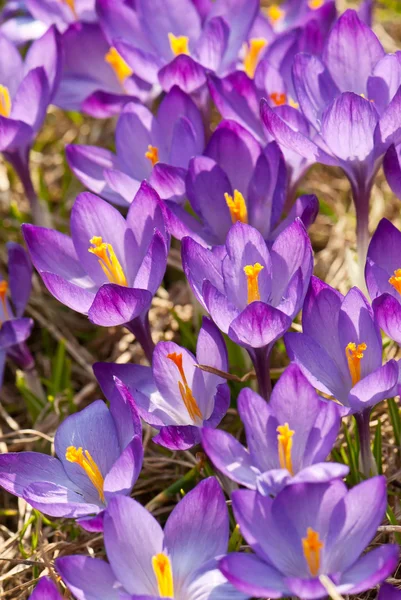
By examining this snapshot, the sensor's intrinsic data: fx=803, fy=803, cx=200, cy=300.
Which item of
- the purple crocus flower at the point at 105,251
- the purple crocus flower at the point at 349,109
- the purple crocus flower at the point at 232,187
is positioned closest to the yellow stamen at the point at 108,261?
the purple crocus flower at the point at 105,251

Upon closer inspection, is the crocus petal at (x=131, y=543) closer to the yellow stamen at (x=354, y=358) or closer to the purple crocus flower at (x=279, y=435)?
the purple crocus flower at (x=279, y=435)

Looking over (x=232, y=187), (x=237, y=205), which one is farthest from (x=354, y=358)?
(x=232, y=187)

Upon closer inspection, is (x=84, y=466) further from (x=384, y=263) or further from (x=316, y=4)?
(x=316, y=4)

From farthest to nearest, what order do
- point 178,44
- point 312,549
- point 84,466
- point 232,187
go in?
point 178,44, point 232,187, point 84,466, point 312,549

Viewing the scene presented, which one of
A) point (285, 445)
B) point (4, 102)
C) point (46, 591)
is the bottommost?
point (46, 591)

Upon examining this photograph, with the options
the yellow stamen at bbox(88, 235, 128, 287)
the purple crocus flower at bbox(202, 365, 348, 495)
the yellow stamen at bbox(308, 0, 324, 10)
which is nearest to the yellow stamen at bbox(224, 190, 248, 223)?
the yellow stamen at bbox(88, 235, 128, 287)

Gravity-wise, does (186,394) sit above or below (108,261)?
below

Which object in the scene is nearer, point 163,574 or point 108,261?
point 163,574
